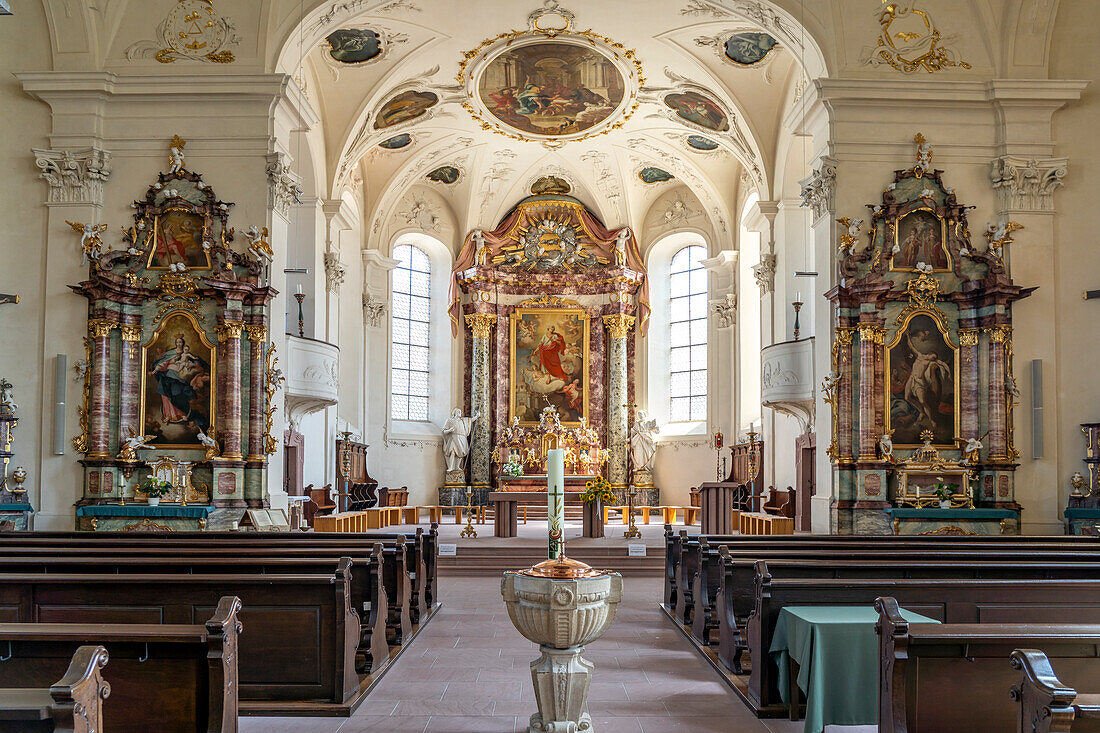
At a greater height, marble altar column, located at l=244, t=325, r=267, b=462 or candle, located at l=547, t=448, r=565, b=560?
marble altar column, located at l=244, t=325, r=267, b=462

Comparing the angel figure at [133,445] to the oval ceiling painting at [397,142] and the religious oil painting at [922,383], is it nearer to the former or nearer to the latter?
the oval ceiling painting at [397,142]

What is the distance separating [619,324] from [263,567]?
A: 18.7 metres

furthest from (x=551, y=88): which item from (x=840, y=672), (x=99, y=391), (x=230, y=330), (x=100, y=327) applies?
(x=840, y=672)

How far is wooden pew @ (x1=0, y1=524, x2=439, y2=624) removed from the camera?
866 cm

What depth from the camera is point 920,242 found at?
13852 mm

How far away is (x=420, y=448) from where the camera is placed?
24766mm

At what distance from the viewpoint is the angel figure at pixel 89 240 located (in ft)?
44.7

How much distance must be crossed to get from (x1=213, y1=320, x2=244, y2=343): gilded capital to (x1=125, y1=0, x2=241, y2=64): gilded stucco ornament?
3991mm

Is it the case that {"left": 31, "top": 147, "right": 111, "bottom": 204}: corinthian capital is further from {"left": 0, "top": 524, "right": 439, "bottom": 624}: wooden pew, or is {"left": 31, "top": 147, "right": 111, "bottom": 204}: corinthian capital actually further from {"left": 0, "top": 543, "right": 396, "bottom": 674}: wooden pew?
{"left": 0, "top": 543, "right": 396, "bottom": 674}: wooden pew

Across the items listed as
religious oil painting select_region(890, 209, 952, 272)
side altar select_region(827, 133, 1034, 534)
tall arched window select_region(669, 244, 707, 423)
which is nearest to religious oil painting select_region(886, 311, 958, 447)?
side altar select_region(827, 133, 1034, 534)

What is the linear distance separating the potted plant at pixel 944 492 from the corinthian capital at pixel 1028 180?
409 cm

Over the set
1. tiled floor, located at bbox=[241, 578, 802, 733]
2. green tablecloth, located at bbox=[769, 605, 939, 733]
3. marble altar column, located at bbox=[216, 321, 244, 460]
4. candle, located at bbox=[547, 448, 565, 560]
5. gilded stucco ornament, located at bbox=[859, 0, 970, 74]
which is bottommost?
tiled floor, located at bbox=[241, 578, 802, 733]

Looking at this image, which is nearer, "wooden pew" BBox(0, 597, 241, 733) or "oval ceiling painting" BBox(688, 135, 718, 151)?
"wooden pew" BBox(0, 597, 241, 733)

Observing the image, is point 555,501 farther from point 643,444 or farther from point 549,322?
point 549,322
